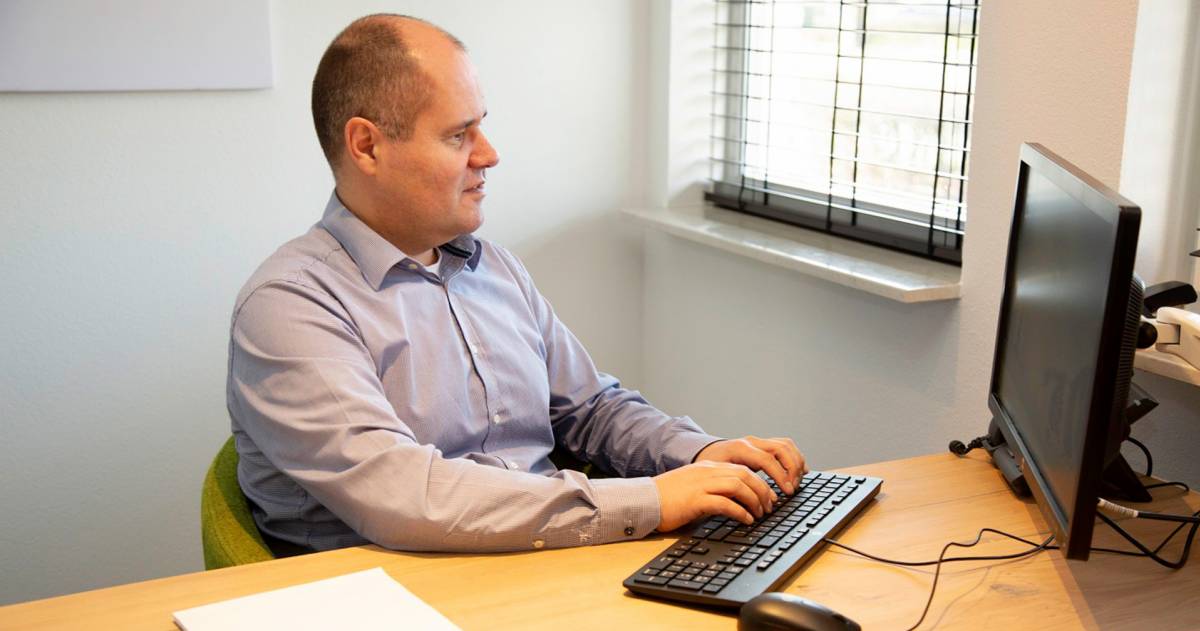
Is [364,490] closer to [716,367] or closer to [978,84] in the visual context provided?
[978,84]

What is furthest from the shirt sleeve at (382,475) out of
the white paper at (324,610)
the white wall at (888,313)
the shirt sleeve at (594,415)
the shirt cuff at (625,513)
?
the white wall at (888,313)

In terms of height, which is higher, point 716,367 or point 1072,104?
point 1072,104

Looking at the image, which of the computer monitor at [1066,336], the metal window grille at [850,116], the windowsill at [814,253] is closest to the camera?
the computer monitor at [1066,336]

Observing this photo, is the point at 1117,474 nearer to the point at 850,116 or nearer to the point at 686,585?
the point at 686,585

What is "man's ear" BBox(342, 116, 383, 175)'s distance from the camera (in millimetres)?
1725

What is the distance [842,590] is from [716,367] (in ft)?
5.65

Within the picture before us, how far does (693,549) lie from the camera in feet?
4.56

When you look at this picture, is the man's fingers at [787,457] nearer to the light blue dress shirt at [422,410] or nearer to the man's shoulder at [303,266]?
the light blue dress shirt at [422,410]

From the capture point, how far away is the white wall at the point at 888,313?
191cm

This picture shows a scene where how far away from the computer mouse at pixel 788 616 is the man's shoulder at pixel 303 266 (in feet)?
2.48

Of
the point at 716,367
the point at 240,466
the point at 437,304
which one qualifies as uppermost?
the point at 437,304

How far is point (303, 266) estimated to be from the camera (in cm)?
165

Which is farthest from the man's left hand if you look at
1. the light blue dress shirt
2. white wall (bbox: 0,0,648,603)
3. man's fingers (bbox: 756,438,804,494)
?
white wall (bbox: 0,0,648,603)

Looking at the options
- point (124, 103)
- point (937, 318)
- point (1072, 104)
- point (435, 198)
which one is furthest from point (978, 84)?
point (124, 103)
